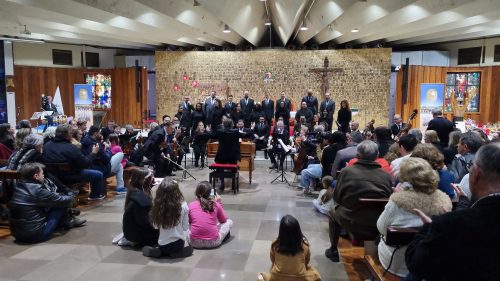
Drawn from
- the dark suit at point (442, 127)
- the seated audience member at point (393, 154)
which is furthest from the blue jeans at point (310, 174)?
the dark suit at point (442, 127)

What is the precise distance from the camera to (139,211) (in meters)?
4.29

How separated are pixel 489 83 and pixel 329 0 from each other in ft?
30.1

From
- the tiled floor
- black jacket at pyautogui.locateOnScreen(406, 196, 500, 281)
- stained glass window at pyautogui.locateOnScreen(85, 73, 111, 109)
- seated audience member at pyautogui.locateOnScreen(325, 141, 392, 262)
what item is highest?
stained glass window at pyautogui.locateOnScreen(85, 73, 111, 109)

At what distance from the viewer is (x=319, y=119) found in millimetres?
11758

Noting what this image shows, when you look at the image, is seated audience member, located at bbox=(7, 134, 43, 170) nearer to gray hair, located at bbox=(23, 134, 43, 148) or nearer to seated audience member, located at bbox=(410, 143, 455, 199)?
gray hair, located at bbox=(23, 134, 43, 148)

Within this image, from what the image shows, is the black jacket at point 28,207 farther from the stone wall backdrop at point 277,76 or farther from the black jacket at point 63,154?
the stone wall backdrop at point 277,76

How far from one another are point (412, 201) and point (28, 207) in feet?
13.3

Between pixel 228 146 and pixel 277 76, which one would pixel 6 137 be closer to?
pixel 228 146

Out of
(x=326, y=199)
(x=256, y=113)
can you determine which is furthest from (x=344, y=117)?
(x=326, y=199)

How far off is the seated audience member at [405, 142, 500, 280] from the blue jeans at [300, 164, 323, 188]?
5078mm

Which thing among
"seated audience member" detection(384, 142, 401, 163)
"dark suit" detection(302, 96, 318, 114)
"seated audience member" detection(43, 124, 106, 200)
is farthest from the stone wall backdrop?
"seated audience member" detection(384, 142, 401, 163)

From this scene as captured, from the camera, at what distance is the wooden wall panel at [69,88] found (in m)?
14.8

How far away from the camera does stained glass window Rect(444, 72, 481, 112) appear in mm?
14883

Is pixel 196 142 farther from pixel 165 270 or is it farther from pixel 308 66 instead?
pixel 308 66
